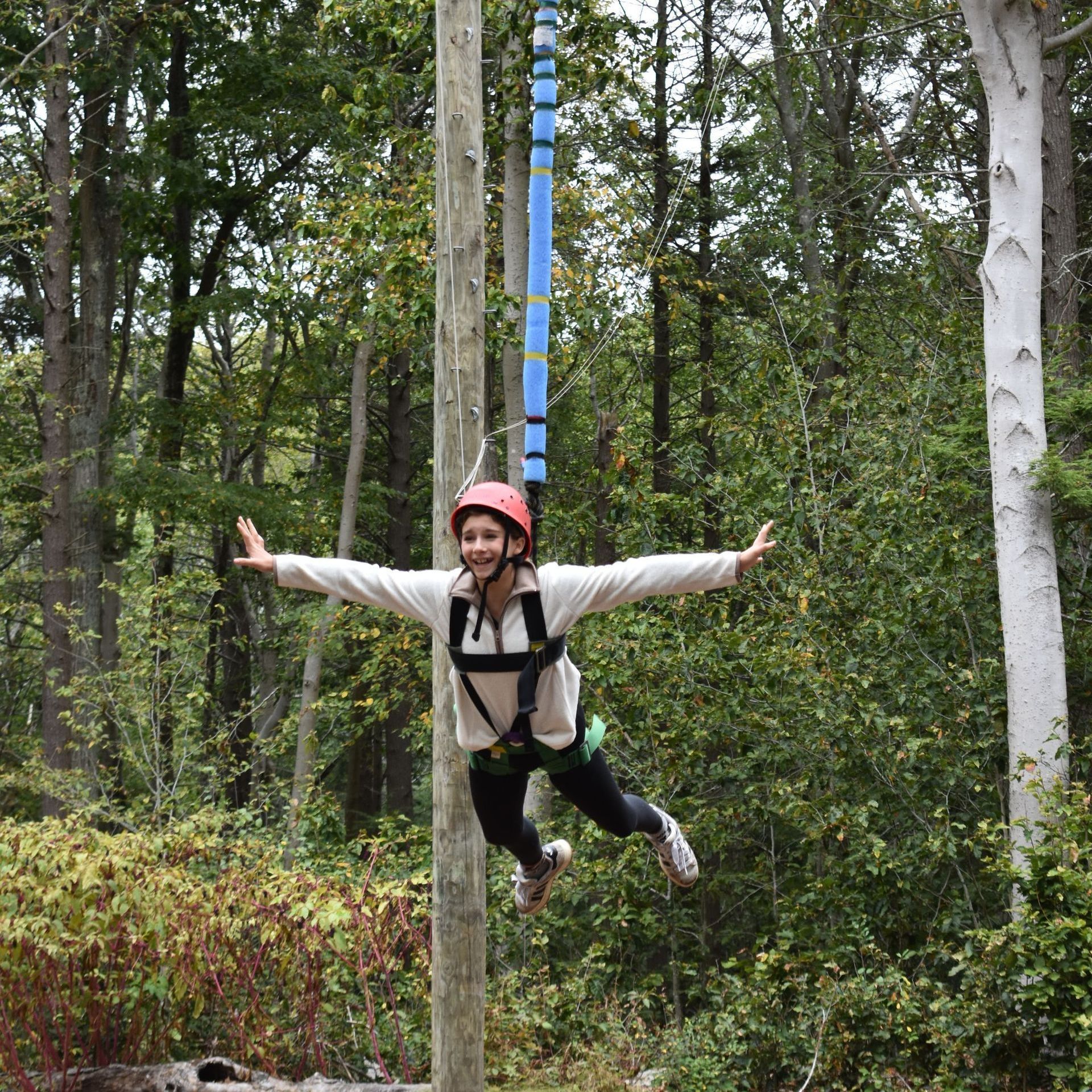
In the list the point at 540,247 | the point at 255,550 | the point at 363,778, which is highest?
the point at 540,247

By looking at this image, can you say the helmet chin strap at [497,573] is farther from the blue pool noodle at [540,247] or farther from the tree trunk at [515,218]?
the tree trunk at [515,218]

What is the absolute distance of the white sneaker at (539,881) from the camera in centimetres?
456

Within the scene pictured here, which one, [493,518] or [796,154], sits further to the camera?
[796,154]

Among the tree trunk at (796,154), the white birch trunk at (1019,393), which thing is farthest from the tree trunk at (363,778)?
the white birch trunk at (1019,393)

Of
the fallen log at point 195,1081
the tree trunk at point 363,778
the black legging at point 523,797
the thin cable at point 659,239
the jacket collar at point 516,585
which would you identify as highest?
the thin cable at point 659,239

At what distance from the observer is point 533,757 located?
385 centimetres

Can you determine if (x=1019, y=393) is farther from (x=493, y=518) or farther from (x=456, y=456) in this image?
(x=493, y=518)

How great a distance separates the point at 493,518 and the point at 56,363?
10304 mm

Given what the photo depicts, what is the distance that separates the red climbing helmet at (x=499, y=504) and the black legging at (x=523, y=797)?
840 mm

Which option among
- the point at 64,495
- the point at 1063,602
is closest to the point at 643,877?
the point at 1063,602

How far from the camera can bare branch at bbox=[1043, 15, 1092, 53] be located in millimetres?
7023

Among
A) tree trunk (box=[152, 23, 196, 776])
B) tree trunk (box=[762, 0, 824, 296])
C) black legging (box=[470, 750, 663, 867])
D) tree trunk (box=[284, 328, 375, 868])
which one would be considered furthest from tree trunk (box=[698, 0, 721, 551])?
black legging (box=[470, 750, 663, 867])

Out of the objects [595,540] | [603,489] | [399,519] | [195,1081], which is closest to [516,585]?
[195,1081]

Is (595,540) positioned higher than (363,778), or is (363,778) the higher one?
(595,540)
